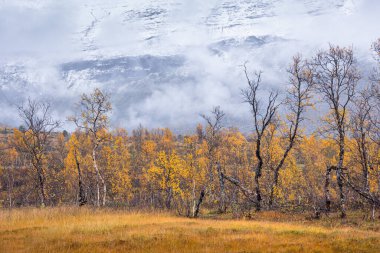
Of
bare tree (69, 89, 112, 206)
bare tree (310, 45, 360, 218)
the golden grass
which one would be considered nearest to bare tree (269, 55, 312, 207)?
bare tree (310, 45, 360, 218)

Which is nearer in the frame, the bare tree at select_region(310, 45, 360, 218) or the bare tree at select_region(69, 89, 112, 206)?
the bare tree at select_region(310, 45, 360, 218)

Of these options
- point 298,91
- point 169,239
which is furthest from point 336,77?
point 169,239

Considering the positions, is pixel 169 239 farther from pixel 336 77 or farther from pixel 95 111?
pixel 95 111

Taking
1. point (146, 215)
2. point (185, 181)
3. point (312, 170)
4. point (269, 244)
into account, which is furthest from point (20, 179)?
point (269, 244)

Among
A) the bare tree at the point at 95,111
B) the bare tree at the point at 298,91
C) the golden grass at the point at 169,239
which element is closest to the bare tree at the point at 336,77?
the bare tree at the point at 298,91

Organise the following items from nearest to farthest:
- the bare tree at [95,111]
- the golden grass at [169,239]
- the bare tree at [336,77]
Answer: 1. the golden grass at [169,239]
2. the bare tree at [336,77]
3. the bare tree at [95,111]

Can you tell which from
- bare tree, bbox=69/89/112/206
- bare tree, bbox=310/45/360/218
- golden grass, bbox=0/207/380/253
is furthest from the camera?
bare tree, bbox=69/89/112/206

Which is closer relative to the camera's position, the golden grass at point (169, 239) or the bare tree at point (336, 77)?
the golden grass at point (169, 239)

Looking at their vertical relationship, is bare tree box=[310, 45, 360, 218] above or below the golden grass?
above

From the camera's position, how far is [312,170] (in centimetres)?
6425

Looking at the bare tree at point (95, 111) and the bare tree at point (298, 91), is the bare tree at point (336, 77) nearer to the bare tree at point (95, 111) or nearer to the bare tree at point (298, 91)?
the bare tree at point (298, 91)

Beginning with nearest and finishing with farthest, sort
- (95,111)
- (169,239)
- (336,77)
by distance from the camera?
(169,239) < (336,77) < (95,111)

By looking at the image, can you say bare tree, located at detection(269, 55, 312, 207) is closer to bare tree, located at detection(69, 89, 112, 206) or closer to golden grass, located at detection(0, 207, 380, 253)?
golden grass, located at detection(0, 207, 380, 253)

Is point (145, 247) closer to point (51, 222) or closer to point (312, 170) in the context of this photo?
point (51, 222)
